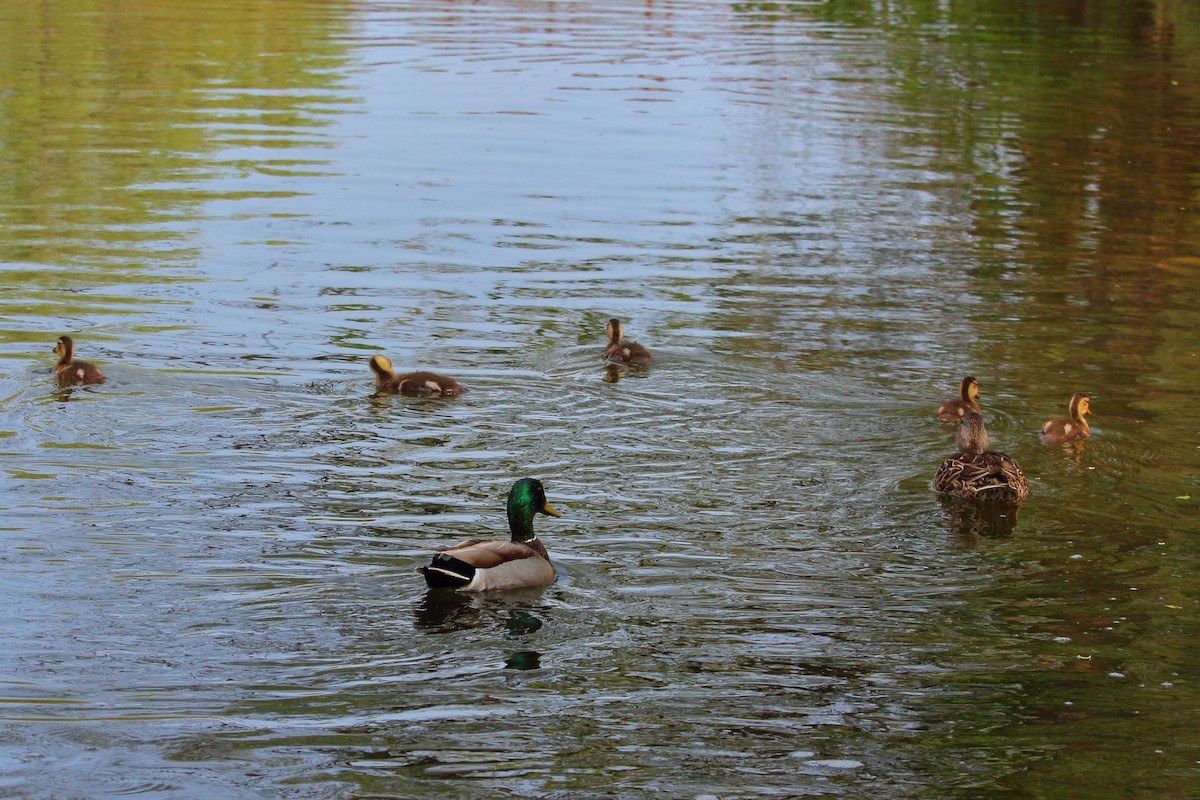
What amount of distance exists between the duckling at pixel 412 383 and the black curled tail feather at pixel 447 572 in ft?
12.8

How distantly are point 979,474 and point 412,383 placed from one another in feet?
14.6

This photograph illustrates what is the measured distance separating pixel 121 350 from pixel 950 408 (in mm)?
6821

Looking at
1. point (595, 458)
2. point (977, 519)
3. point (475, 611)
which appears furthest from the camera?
point (595, 458)

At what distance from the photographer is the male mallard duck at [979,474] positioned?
36.3 ft

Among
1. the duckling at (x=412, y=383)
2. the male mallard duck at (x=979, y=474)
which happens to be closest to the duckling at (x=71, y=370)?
the duckling at (x=412, y=383)

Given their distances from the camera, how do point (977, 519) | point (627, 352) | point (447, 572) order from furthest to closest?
point (627, 352) → point (977, 519) → point (447, 572)

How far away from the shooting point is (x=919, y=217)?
21.4 metres

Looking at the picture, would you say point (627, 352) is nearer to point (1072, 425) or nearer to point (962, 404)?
point (962, 404)

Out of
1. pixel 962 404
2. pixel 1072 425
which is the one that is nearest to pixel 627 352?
pixel 962 404

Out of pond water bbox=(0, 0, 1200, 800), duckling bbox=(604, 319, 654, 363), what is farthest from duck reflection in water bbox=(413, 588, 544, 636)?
duckling bbox=(604, 319, 654, 363)

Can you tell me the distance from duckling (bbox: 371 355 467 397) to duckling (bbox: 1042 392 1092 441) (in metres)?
4.47

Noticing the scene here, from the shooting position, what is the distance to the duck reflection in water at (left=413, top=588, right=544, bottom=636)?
29.8 feet

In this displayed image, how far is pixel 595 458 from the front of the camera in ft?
39.2

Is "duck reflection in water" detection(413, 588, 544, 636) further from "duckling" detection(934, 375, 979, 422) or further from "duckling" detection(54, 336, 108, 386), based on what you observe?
"duckling" detection(54, 336, 108, 386)
